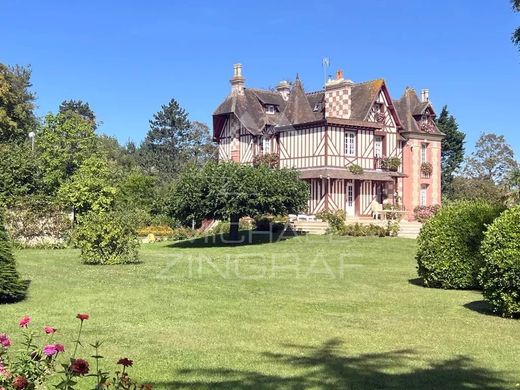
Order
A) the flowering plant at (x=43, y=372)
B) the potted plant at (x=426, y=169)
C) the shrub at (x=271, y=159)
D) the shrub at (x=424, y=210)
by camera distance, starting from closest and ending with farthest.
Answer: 1. the flowering plant at (x=43, y=372)
2. the shrub at (x=271, y=159)
3. the shrub at (x=424, y=210)
4. the potted plant at (x=426, y=169)

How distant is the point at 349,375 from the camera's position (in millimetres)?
5531

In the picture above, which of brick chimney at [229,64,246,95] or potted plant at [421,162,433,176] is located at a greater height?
brick chimney at [229,64,246,95]

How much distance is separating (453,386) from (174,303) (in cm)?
545

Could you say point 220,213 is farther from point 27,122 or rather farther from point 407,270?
point 27,122

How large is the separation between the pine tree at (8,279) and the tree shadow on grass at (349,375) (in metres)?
5.01

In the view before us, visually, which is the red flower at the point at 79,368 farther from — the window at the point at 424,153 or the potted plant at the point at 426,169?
the window at the point at 424,153

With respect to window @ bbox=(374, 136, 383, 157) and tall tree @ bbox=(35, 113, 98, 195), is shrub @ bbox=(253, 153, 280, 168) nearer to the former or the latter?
window @ bbox=(374, 136, 383, 157)

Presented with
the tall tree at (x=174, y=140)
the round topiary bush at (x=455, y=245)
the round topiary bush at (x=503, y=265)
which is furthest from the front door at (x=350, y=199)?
the tall tree at (x=174, y=140)

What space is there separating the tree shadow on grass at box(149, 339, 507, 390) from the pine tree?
5.01 m

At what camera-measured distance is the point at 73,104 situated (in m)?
75.6

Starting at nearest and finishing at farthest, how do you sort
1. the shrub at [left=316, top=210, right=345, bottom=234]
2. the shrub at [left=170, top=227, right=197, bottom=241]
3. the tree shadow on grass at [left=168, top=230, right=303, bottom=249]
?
the tree shadow on grass at [left=168, top=230, right=303, bottom=249] < the shrub at [left=316, top=210, right=345, bottom=234] < the shrub at [left=170, top=227, right=197, bottom=241]

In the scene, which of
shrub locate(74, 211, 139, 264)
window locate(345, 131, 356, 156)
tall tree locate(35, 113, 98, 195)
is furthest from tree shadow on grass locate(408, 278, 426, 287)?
tall tree locate(35, 113, 98, 195)

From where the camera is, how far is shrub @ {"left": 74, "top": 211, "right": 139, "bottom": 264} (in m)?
15.9

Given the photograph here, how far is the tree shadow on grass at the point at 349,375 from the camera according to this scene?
5.18 metres
